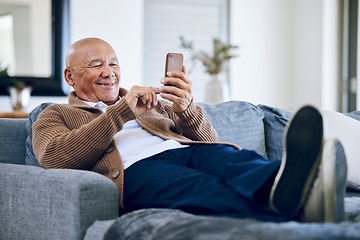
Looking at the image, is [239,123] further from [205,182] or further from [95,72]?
[205,182]

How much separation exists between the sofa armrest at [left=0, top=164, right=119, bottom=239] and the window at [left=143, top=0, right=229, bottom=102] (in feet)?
9.25

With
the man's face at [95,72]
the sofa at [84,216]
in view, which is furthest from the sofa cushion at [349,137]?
the man's face at [95,72]

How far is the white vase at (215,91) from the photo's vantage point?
324 centimetres

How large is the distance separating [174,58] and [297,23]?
11.2ft

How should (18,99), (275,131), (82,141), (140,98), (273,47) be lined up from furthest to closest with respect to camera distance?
(273,47), (18,99), (275,131), (140,98), (82,141)

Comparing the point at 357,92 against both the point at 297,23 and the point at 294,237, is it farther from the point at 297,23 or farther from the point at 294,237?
the point at 294,237

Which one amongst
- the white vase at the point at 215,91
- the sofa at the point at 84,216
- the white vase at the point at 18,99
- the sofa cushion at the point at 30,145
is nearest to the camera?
the sofa at the point at 84,216

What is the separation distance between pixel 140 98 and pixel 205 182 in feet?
1.39

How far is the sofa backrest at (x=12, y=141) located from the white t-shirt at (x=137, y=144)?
0.43 m

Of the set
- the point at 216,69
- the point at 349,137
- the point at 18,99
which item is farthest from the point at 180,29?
the point at 349,137

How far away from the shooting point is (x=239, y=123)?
193 cm

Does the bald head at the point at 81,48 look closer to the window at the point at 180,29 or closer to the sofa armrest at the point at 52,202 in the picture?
the sofa armrest at the point at 52,202

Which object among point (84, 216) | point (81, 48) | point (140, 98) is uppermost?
A: point (81, 48)

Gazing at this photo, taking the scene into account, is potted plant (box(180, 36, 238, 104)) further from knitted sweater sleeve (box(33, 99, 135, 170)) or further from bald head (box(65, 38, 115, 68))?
knitted sweater sleeve (box(33, 99, 135, 170))
